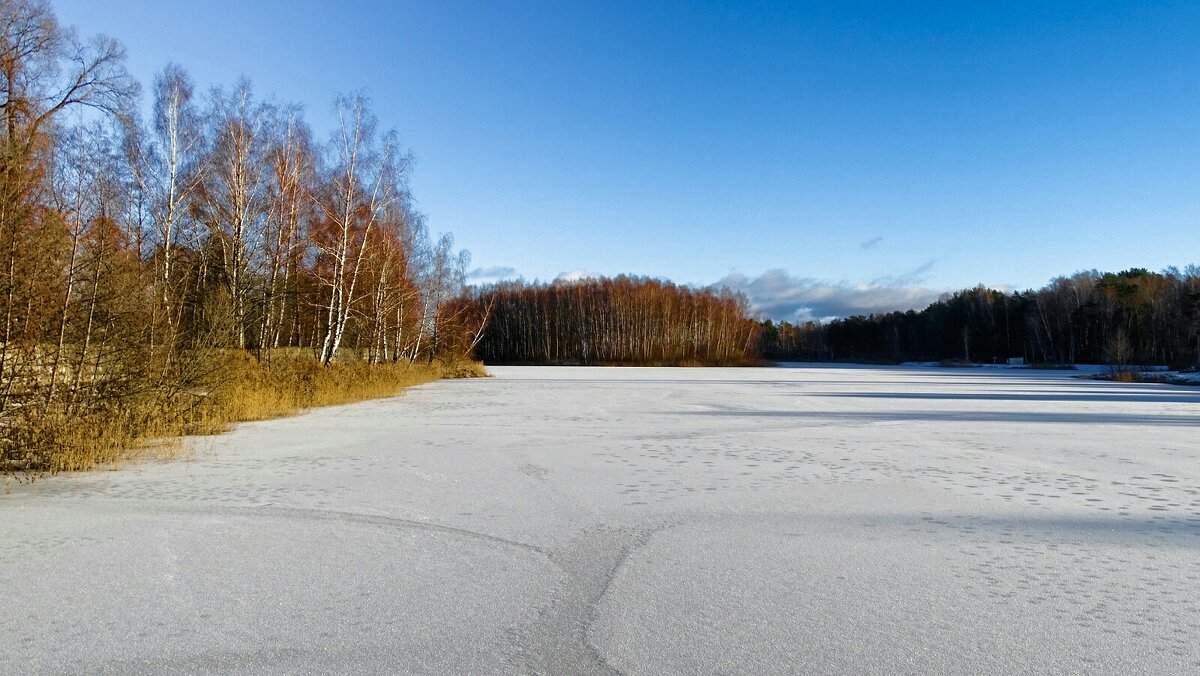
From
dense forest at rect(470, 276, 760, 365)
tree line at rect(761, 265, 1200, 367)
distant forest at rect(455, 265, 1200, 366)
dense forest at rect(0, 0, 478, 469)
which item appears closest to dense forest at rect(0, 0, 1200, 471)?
dense forest at rect(0, 0, 478, 469)

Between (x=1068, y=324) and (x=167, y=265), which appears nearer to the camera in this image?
(x=167, y=265)

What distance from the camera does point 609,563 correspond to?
3.70m

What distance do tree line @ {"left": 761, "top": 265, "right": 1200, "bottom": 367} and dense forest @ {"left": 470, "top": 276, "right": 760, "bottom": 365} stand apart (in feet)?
86.0

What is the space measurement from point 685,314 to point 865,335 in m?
50.6

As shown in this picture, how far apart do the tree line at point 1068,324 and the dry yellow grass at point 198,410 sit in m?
43.1

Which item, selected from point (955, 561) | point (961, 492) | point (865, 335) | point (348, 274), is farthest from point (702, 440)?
point (865, 335)

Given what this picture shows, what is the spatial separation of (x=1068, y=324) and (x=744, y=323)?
30.9m

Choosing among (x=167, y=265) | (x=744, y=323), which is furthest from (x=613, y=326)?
(x=167, y=265)

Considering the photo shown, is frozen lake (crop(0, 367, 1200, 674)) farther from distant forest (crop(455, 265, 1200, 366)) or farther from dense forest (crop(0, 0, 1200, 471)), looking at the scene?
distant forest (crop(455, 265, 1200, 366))

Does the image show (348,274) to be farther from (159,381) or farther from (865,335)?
(865,335)

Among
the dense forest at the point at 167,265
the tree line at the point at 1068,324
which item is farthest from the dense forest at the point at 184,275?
the tree line at the point at 1068,324

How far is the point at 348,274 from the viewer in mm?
20594

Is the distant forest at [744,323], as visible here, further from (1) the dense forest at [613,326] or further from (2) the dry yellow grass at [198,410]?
(2) the dry yellow grass at [198,410]

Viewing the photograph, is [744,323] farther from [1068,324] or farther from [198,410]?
[198,410]
